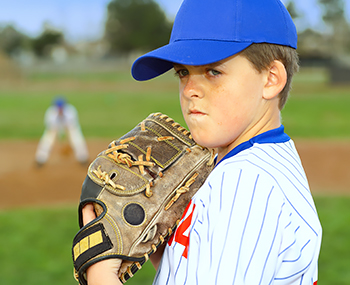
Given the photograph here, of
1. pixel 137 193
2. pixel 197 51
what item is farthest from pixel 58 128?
pixel 197 51

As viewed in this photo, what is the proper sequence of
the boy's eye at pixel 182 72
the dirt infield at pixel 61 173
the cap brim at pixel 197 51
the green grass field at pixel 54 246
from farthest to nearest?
the dirt infield at pixel 61 173
the green grass field at pixel 54 246
the boy's eye at pixel 182 72
the cap brim at pixel 197 51

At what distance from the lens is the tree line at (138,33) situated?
5306cm

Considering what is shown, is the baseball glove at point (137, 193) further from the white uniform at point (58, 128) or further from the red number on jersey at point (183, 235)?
the white uniform at point (58, 128)

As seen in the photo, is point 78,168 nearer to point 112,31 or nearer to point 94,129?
point 94,129

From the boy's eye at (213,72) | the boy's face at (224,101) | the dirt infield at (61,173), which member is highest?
the dirt infield at (61,173)

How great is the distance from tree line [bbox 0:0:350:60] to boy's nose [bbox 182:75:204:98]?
53383 mm

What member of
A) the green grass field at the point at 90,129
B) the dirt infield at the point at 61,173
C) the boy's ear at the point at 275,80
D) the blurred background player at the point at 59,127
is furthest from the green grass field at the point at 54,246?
the blurred background player at the point at 59,127

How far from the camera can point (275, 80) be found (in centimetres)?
111

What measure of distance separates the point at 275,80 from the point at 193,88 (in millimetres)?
229

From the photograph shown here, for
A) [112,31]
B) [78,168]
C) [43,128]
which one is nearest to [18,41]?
[112,31]

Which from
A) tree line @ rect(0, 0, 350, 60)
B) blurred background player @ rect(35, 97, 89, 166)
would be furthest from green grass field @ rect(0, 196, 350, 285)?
tree line @ rect(0, 0, 350, 60)

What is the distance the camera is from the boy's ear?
1096 mm

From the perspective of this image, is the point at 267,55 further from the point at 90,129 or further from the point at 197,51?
the point at 90,129

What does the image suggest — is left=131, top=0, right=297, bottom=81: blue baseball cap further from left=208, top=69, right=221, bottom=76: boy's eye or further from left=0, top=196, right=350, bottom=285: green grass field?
left=0, top=196, right=350, bottom=285: green grass field
